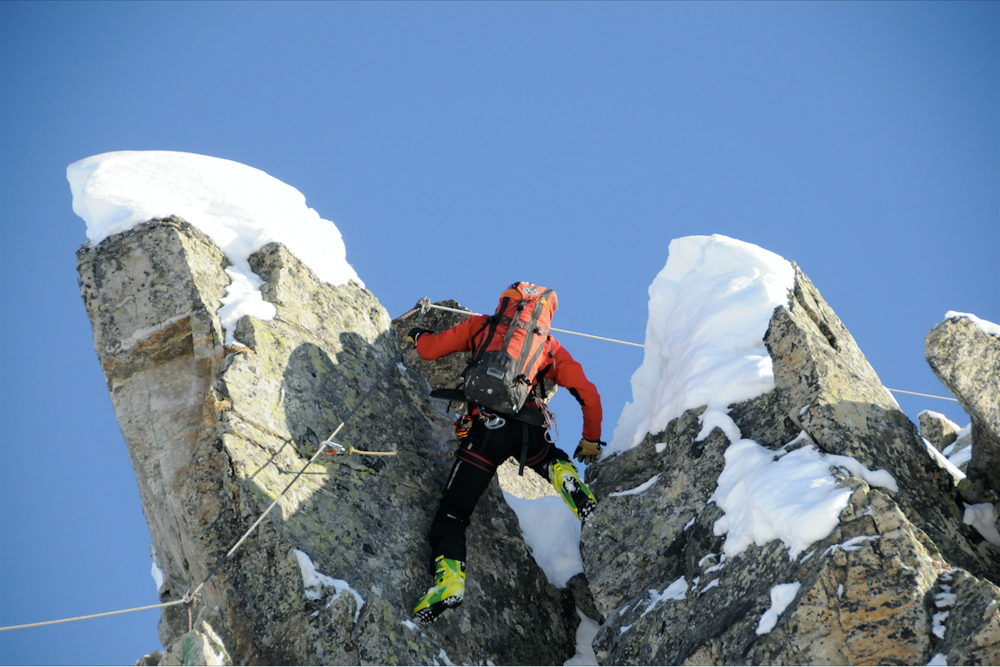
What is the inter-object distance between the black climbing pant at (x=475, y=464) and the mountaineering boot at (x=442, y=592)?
46 cm

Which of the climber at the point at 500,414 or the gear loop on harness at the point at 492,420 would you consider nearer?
the climber at the point at 500,414

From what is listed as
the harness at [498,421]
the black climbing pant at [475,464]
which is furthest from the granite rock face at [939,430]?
the black climbing pant at [475,464]

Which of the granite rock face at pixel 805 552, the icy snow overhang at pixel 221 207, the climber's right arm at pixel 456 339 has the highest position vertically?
the icy snow overhang at pixel 221 207

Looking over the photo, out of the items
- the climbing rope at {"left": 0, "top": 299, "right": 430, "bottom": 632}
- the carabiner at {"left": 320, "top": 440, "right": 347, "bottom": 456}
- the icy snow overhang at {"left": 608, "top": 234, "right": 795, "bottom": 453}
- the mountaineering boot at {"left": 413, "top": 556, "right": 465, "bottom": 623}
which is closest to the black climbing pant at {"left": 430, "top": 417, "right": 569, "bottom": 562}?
the mountaineering boot at {"left": 413, "top": 556, "right": 465, "bottom": 623}

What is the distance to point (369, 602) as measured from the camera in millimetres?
7180

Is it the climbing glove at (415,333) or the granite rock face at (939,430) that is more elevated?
the climbing glove at (415,333)

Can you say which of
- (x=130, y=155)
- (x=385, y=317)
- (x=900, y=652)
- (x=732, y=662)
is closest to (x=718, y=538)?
(x=732, y=662)

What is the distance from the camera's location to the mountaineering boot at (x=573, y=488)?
28.9ft

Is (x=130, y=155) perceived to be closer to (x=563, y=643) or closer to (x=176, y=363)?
(x=176, y=363)

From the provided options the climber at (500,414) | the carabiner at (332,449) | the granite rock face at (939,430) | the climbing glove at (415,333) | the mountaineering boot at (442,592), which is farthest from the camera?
the granite rock face at (939,430)

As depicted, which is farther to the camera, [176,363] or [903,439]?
[176,363]

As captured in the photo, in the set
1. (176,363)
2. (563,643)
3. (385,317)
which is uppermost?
(385,317)

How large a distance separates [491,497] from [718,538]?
10.4 ft

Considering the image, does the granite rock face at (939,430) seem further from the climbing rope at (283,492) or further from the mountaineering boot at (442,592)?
the mountaineering boot at (442,592)
